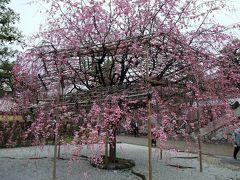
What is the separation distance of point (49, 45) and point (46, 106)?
1.71m

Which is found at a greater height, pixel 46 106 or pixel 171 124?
pixel 46 106

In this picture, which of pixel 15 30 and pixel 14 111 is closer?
pixel 14 111

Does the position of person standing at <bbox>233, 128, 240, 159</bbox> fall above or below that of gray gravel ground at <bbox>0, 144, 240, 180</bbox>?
above

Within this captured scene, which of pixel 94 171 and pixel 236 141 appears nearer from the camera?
pixel 94 171

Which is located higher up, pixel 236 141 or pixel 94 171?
pixel 236 141

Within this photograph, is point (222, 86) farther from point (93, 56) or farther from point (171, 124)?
point (93, 56)

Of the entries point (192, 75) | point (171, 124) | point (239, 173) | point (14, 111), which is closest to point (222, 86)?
point (192, 75)

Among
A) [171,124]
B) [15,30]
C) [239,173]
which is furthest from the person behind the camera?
[15,30]

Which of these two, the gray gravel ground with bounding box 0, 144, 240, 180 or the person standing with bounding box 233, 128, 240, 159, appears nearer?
the gray gravel ground with bounding box 0, 144, 240, 180

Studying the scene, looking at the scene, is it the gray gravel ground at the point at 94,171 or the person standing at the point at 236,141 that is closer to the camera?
the gray gravel ground at the point at 94,171

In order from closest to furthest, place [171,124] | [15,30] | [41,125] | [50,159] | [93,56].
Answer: [171,124]
[41,125]
[93,56]
[50,159]
[15,30]

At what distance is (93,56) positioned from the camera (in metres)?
8.30

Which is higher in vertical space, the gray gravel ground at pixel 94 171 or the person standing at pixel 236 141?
the person standing at pixel 236 141

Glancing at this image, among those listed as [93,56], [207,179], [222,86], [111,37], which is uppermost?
[111,37]
